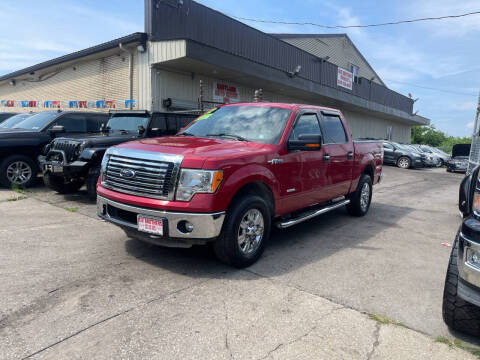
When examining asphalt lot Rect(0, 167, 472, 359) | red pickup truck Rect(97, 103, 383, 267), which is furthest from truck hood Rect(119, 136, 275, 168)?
asphalt lot Rect(0, 167, 472, 359)

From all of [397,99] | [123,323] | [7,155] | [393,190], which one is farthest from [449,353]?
[397,99]

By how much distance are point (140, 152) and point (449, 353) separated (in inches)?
130

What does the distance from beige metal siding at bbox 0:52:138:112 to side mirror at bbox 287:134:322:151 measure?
9738 mm

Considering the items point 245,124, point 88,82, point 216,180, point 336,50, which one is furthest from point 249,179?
point 336,50

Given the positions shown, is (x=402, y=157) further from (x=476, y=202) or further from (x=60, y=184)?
(x=476, y=202)

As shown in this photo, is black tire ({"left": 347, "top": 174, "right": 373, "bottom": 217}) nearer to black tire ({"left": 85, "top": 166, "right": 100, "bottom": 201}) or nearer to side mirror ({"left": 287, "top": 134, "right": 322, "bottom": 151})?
side mirror ({"left": 287, "top": 134, "right": 322, "bottom": 151})

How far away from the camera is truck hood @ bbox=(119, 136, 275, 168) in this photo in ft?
11.5

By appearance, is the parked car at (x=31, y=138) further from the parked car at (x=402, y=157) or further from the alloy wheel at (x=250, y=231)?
the parked car at (x=402, y=157)

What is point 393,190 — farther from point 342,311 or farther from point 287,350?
point 287,350

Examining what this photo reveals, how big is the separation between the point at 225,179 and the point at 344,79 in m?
20.1

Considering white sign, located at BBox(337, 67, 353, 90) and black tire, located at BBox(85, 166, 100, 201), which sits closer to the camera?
black tire, located at BBox(85, 166, 100, 201)

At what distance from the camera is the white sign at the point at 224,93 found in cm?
1423

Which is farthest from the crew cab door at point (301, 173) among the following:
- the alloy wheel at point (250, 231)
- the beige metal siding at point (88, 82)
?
the beige metal siding at point (88, 82)

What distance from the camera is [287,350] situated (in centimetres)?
251
